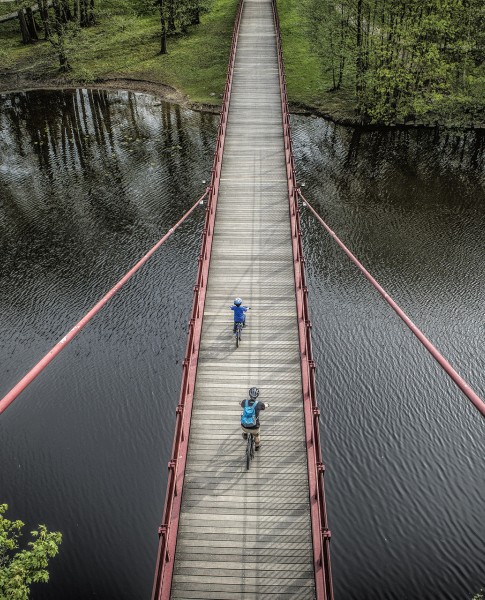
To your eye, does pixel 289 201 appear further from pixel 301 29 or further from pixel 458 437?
pixel 301 29

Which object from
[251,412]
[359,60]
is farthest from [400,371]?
[359,60]

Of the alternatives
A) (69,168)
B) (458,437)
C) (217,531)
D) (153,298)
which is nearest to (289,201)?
(153,298)

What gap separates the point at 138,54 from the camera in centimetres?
5462

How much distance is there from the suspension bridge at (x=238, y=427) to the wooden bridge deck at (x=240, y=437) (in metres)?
0.03

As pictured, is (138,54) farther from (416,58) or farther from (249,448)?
(249,448)

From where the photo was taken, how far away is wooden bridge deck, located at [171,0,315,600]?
1174 cm

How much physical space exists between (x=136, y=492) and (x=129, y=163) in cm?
2674

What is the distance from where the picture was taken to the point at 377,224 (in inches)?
1229

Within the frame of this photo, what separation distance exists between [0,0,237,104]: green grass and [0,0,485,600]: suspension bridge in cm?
2994

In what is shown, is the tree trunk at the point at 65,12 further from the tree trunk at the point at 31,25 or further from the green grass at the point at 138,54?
the tree trunk at the point at 31,25

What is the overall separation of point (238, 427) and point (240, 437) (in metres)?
0.32

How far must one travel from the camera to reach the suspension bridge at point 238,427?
1150 cm

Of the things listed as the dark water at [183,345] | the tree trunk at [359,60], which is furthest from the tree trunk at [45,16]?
the tree trunk at [359,60]

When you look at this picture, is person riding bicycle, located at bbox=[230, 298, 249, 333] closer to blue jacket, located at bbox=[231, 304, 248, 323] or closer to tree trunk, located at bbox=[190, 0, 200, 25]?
blue jacket, located at bbox=[231, 304, 248, 323]
